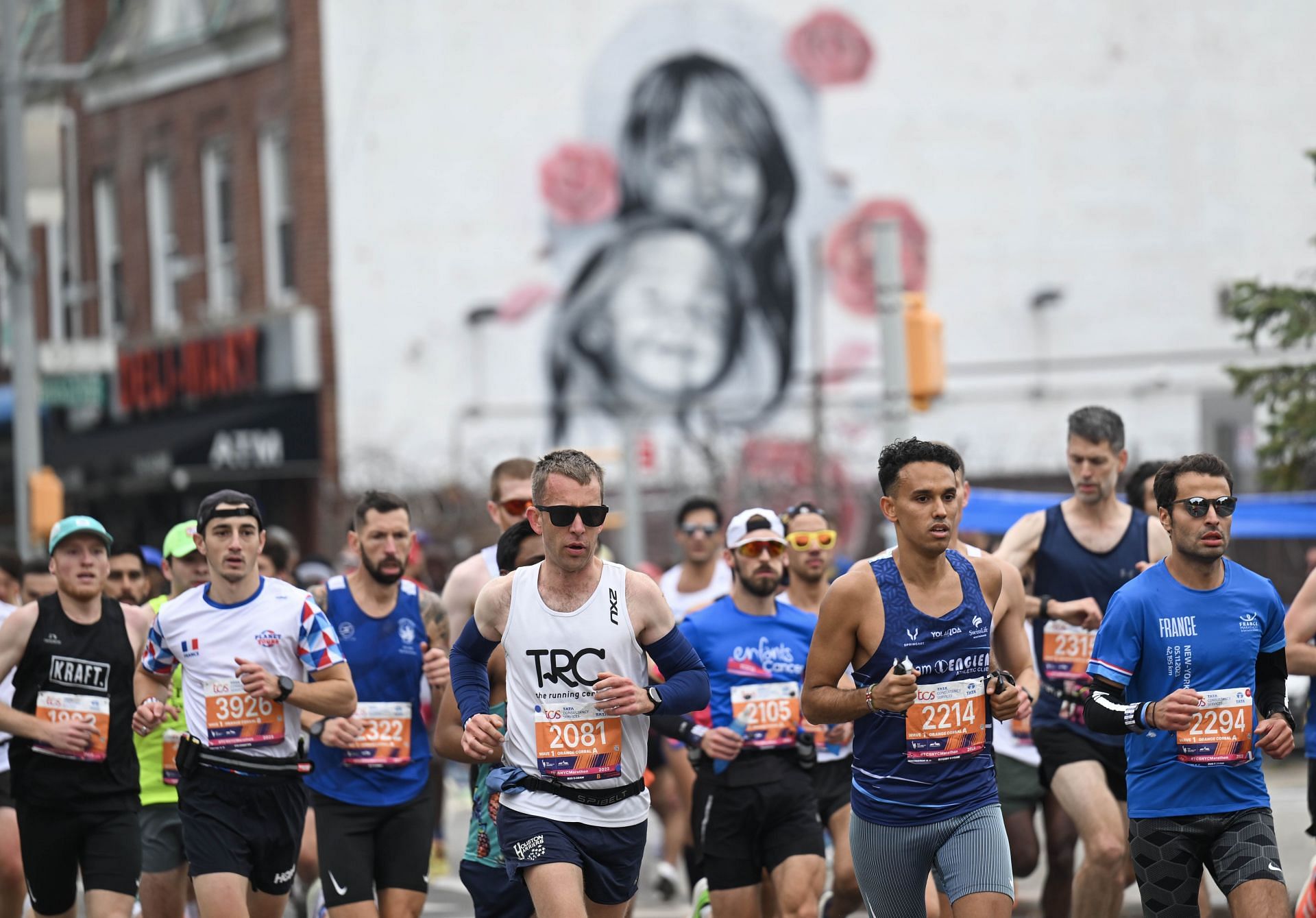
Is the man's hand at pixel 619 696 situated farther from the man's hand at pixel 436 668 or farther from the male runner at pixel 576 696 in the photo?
the man's hand at pixel 436 668

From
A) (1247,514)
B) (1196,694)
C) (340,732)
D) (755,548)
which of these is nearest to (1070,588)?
(755,548)

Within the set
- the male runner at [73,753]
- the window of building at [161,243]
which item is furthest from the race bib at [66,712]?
the window of building at [161,243]

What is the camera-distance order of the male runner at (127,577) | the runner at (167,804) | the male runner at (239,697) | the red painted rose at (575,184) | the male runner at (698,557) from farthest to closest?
the red painted rose at (575,184)
the male runner at (698,557)
the male runner at (127,577)
the runner at (167,804)
the male runner at (239,697)

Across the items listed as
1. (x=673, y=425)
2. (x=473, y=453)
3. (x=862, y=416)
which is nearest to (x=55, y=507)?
(x=473, y=453)

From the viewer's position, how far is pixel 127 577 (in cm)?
1027

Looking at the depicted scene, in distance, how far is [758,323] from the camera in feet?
84.4

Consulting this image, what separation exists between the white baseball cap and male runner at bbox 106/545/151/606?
10.6 feet

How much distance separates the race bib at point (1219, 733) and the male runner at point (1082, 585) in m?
1.70

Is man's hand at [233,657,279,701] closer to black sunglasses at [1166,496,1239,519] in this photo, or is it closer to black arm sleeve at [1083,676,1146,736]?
black arm sleeve at [1083,676,1146,736]

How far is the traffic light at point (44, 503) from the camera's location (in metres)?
17.9

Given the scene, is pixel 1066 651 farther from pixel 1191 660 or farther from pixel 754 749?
pixel 1191 660

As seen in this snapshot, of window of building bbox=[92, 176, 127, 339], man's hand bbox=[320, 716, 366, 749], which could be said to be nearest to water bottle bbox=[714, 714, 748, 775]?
man's hand bbox=[320, 716, 366, 749]

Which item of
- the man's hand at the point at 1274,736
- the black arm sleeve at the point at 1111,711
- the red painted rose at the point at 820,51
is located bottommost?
the man's hand at the point at 1274,736

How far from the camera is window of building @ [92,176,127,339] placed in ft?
94.0
